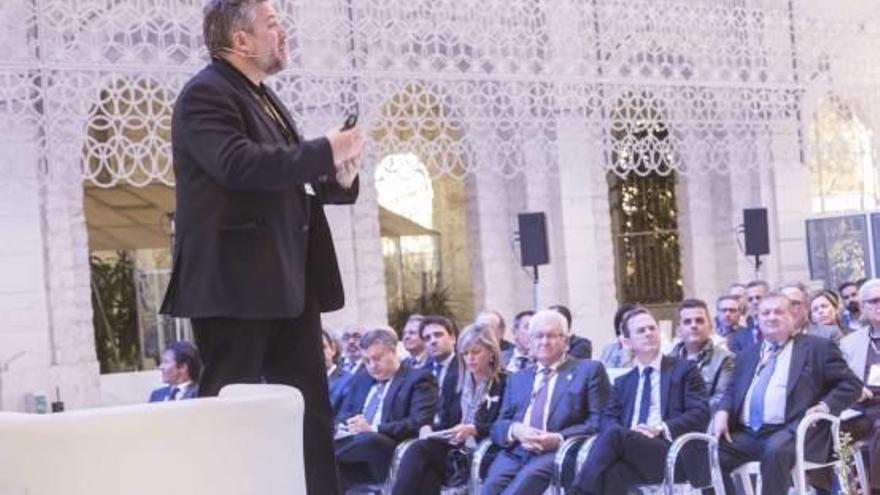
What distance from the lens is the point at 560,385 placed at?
280 inches

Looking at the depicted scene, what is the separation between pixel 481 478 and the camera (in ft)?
23.8

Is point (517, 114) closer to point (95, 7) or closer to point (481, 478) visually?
point (95, 7)

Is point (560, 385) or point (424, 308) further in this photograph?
point (424, 308)

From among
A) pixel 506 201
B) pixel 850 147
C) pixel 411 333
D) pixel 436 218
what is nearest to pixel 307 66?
pixel 411 333

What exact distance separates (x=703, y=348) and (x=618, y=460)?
1.65 m

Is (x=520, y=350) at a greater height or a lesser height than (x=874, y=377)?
greater

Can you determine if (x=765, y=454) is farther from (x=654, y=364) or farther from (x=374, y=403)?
(x=374, y=403)

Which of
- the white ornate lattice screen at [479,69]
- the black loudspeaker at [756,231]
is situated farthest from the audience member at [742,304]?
the black loudspeaker at [756,231]

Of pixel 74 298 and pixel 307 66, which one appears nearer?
pixel 307 66

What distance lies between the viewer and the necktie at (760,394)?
6.95m

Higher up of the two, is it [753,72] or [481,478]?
[753,72]

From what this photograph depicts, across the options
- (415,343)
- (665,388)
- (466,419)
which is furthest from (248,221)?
(415,343)

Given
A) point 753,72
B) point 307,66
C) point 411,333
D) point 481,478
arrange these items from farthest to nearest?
1. point 753,72
2. point 307,66
3. point 411,333
4. point 481,478

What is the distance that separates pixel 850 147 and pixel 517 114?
22.1 feet
